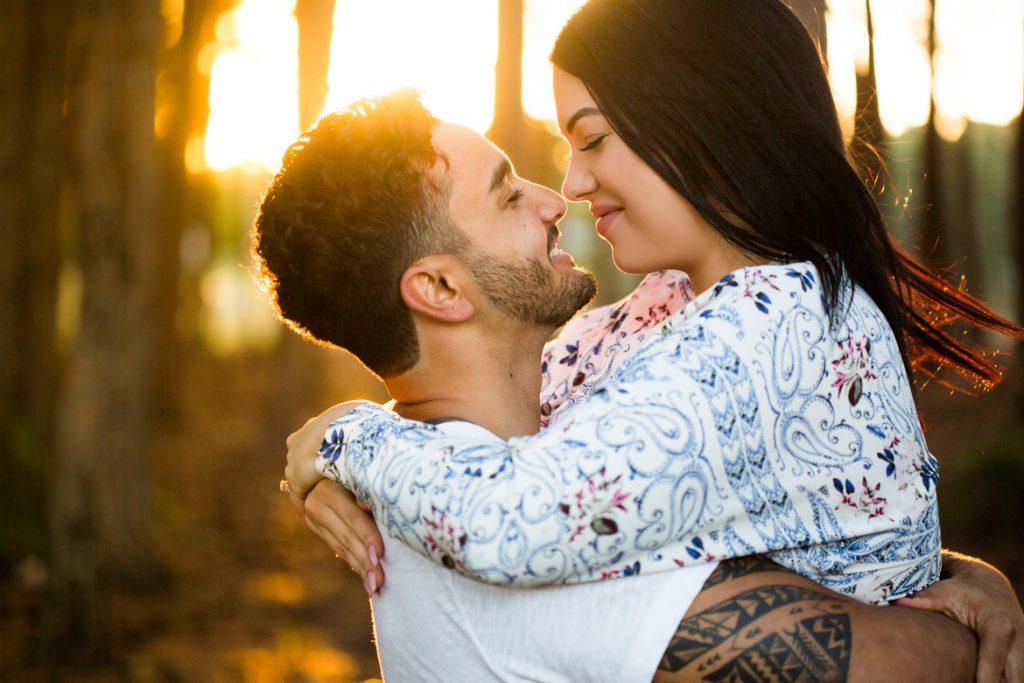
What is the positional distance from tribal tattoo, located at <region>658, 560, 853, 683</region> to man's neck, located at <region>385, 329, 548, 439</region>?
779mm

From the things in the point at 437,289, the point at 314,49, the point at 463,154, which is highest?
the point at 314,49

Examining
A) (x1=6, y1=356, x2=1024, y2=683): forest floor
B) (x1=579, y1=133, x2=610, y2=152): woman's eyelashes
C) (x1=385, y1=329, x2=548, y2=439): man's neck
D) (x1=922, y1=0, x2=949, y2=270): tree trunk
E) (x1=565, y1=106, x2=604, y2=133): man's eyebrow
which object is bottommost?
(x1=6, y1=356, x2=1024, y2=683): forest floor

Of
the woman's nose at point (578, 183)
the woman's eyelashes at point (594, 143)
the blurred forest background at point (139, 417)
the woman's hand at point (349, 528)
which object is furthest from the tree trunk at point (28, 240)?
the woman's eyelashes at point (594, 143)

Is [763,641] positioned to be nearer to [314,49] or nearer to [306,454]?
[306,454]

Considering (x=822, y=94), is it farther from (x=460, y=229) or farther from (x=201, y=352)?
(x=201, y=352)

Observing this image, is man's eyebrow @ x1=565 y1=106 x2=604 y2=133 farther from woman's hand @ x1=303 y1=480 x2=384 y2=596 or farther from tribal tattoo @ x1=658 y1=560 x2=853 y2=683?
tribal tattoo @ x1=658 y1=560 x2=853 y2=683

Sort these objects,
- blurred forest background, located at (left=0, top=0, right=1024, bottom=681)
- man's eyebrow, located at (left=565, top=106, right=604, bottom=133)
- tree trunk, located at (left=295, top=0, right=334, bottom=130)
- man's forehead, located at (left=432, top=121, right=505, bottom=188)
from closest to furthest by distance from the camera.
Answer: man's eyebrow, located at (left=565, top=106, right=604, bottom=133)
man's forehead, located at (left=432, top=121, right=505, bottom=188)
blurred forest background, located at (left=0, top=0, right=1024, bottom=681)
tree trunk, located at (left=295, top=0, right=334, bottom=130)

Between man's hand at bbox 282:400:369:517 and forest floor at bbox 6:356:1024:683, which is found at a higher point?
man's hand at bbox 282:400:369:517

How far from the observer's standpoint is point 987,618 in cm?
217

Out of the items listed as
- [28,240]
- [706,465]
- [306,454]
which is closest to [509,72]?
[306,454]

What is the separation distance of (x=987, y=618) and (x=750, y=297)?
94 centimetres

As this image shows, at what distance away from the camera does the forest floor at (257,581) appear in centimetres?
685

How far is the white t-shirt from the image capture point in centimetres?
185

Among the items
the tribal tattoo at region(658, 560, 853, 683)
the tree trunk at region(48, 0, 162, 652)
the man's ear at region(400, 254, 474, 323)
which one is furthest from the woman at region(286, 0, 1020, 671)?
the tree trunk at region(48, 0, 162, 652)
